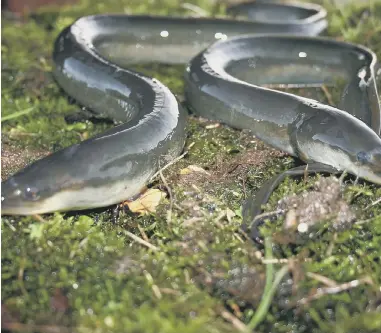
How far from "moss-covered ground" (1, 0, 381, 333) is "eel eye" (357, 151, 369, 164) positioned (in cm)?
11

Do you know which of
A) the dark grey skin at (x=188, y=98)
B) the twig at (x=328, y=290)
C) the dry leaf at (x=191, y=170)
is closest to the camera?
the twig at (x=328, y=290)

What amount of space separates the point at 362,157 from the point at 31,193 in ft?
4.15

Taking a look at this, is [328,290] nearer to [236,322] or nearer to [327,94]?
[236,322]

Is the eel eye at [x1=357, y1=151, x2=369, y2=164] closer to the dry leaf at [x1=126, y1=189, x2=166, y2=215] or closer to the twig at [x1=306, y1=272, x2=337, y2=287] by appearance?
the twig at [x1=306, y1=272, x2=337, y2=287]

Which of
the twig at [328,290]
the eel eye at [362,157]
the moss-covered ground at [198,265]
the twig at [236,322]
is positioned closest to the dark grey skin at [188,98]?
the eel eye at [362,157]

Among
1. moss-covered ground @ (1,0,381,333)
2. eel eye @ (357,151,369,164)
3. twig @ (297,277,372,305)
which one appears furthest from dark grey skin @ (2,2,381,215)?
twig @ (297,277,372,305)

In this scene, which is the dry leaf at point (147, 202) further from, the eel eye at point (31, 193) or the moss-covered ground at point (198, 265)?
the eel eye at point (31, 193)

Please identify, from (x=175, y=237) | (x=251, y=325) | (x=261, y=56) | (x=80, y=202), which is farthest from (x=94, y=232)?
(x=261, y=56)

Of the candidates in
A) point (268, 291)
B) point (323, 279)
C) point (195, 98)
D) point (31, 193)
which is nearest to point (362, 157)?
point (323, 279)

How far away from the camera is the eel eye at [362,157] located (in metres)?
2.37

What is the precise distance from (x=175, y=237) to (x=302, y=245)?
45 cm

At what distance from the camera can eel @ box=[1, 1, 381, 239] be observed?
7.48 ft

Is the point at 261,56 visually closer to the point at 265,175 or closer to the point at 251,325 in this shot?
the point at 265,175

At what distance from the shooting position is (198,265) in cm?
199
